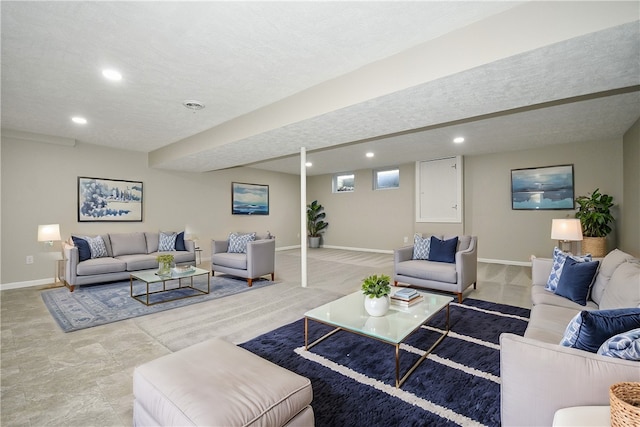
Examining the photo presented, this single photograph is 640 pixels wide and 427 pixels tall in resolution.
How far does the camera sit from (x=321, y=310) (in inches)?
99.7

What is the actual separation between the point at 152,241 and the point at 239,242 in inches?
76.4

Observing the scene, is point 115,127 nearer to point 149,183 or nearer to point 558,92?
point 149,183

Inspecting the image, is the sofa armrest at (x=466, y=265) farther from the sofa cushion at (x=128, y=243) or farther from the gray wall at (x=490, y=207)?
the sofa cushion at (x=128, y=243)

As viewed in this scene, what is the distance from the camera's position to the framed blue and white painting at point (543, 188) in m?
5.68

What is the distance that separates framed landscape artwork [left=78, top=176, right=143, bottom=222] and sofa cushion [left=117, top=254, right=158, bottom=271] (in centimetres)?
105

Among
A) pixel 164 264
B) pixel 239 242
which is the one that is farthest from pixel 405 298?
pixel 239 242

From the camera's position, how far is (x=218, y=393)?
1214 mm

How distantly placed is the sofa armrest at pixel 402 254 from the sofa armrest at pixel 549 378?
299 cm

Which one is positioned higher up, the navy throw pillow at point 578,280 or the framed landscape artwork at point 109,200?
the framed landscape artwork at point 109,200

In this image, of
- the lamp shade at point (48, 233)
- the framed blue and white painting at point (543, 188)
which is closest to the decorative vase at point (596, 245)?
the framed blue and white painting at point (543, 188)

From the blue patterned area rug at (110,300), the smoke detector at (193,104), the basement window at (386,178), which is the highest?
the smoke detector at (193,104)

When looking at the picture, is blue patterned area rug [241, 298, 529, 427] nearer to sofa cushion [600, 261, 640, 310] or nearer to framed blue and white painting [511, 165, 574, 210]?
sofa cushion [600, 261, 640, 310]

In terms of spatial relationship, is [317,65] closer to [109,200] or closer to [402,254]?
[402,254]

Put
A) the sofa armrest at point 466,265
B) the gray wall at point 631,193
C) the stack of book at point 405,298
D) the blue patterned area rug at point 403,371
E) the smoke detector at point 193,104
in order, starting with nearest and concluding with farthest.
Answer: the blue patterned area rug at point 403,371
the stack of book at point 405,298
the smoke detector at point 193,104
the sofa armrest at point 466,265
the gray wall at point 631,193
